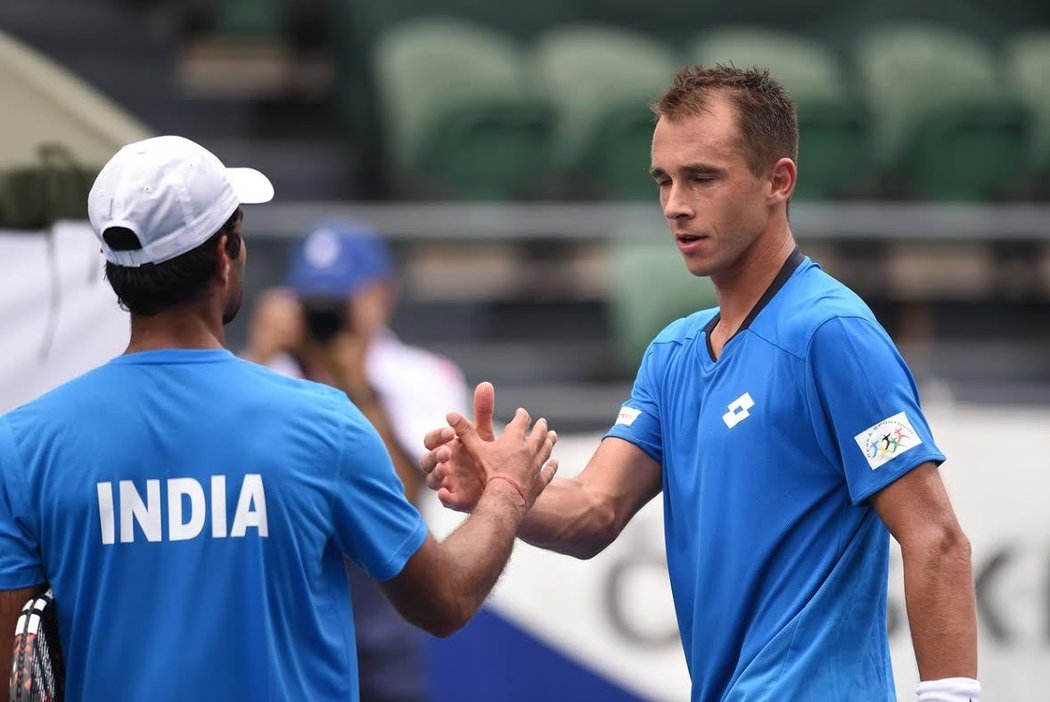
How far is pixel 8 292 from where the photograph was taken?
4258mm

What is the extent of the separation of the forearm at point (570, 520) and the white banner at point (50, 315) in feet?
3.83

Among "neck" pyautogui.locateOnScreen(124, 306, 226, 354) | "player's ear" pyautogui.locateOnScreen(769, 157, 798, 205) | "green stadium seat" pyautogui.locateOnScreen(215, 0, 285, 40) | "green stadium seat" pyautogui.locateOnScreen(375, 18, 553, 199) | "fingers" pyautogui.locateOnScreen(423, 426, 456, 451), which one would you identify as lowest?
"fingers" pyautogui.locateOnScreen(423, 426, 456, 451)

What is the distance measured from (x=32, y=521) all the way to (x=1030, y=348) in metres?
7.35

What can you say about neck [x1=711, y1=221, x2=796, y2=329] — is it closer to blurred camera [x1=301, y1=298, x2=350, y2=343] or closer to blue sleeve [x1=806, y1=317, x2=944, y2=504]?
blue sleeve [x1=806, y1=317, x2=944, y2=504]

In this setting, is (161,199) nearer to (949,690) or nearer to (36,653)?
(36,653)

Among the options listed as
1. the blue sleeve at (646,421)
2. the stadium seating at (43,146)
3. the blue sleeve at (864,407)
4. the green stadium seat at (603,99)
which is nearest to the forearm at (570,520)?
the blue sleeve at (646,421)

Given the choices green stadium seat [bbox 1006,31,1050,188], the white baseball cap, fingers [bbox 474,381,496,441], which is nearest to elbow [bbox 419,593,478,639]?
fingers [bbox 474,381,496,441]

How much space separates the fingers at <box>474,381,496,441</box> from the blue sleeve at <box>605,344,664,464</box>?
0.39 m

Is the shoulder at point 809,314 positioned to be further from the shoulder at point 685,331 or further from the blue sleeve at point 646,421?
the blue sleeve at point 646,421

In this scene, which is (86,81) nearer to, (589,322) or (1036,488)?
(589,322)

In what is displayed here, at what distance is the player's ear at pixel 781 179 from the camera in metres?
3.73

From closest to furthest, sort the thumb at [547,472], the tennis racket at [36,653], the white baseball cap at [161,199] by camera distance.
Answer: the tennis racket at [36,653] < the white baseball cap at [161,199] < the thumb at [547,472]

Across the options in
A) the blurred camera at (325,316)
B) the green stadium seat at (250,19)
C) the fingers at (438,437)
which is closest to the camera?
the fingers at (438,437)

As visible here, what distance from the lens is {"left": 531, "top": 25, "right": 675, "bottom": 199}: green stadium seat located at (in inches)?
396
